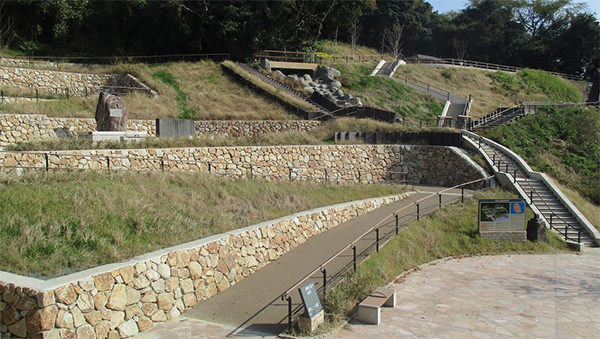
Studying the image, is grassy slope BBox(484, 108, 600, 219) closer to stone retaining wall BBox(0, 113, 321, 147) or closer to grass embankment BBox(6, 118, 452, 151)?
grass embankment BBox(6, 118, 452, 151)

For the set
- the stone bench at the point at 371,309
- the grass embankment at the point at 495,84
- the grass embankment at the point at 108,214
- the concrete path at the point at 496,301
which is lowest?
the concrete path at the point at 496,301

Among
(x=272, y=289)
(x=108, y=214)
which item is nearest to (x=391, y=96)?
(x=272, y=289)

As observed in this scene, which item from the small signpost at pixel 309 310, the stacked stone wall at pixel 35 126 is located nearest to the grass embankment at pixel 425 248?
the small signpost at pixel 309 310

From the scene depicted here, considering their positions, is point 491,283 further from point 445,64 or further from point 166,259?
point 445,64

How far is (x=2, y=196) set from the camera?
10.3 meters

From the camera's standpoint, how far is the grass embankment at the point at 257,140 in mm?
16844

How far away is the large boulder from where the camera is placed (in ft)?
68.8

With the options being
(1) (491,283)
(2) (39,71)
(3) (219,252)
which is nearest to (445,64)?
(2) (39,71)

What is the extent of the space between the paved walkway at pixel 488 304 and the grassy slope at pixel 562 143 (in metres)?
9.94

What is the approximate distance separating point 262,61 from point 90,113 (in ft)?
59.4

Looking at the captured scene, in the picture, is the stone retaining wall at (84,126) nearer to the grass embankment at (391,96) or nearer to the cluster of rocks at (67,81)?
the cluster of rocks at (67,81)

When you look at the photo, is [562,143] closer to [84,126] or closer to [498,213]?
[498,213]

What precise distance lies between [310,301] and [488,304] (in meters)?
5.11

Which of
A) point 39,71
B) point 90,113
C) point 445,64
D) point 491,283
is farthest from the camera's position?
point 445,64
